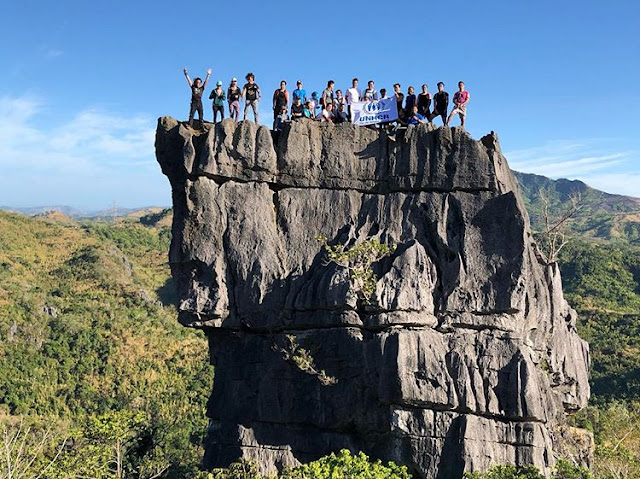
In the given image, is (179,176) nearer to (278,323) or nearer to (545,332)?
(278,323)

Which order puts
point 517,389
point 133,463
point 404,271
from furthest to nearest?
1. point 133,463
2. point 404,271
3. point 517,389

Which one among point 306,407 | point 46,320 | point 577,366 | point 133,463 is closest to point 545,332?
point 577,366

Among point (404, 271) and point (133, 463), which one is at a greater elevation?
point (404, 271)

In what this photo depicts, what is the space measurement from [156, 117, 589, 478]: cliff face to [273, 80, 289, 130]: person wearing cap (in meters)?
0.90

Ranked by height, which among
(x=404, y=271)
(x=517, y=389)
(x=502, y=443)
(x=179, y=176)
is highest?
(x=179, y=176)

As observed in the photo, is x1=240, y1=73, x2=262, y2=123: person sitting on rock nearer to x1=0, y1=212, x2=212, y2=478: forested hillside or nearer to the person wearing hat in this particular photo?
the person wearing hat

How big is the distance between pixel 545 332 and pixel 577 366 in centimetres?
249

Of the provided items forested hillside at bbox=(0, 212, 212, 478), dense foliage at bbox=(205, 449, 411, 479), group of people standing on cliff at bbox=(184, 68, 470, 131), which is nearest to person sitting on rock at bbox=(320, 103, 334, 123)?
group of people standing on cliff at bbox=(184, 68, 470, 131)

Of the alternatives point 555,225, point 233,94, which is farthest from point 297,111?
point 555,225

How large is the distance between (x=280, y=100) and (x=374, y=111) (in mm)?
2479

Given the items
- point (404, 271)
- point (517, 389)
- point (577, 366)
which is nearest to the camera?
point (517, 389)

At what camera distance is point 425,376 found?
13.9 meters

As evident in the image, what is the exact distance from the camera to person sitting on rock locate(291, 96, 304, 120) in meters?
16.5

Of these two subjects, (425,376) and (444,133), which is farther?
(444,133)
